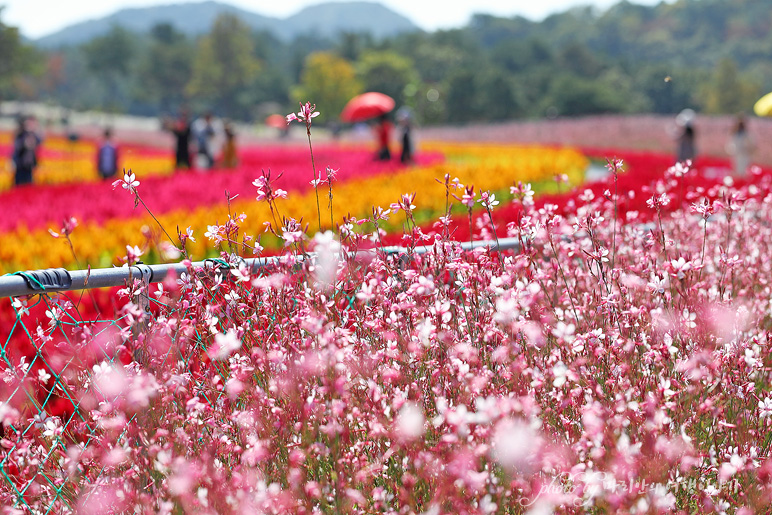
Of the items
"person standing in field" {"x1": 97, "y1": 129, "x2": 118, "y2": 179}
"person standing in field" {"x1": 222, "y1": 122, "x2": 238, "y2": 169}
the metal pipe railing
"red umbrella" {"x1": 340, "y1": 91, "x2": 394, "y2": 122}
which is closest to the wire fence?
the metal pipe railing

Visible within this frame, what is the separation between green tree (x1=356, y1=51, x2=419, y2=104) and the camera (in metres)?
70.7

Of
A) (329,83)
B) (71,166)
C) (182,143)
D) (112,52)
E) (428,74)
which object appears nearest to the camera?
(182,143)

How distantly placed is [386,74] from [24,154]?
62.0 metres

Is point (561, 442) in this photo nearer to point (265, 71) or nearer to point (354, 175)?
point (354, 175)

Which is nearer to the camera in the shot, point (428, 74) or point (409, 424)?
point (409, 424)

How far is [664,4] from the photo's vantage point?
154 metres

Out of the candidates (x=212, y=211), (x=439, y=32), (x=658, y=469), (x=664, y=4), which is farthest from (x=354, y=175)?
(x=664, y=4)

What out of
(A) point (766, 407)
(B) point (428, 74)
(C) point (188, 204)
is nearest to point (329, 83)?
(B) point (428, 74)

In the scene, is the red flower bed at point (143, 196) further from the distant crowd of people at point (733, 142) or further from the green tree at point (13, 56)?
the green tree at point (13, 56)

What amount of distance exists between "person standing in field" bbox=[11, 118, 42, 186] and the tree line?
20.0 metres

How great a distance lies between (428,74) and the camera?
7956 centimetres

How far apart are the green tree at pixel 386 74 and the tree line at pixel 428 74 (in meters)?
0.12

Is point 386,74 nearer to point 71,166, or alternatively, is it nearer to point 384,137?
point 71,166

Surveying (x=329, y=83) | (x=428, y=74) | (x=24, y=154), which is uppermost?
(x=428, y=74)
